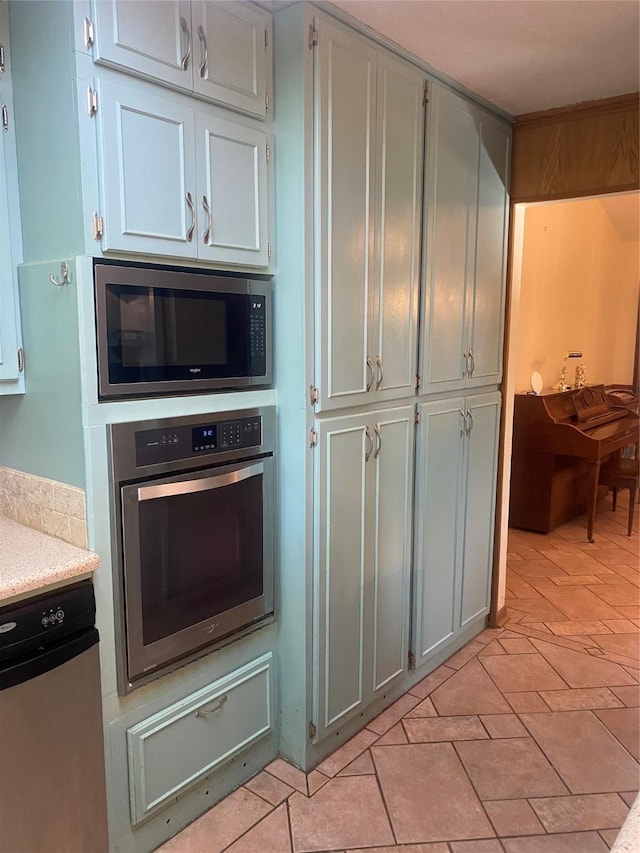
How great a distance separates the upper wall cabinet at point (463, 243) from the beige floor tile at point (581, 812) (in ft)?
4.93

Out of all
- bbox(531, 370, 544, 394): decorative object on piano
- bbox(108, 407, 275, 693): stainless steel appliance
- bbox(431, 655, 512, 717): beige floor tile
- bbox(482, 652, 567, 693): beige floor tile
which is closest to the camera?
bbox(108, 407, 275, 693): stainless steel appliance

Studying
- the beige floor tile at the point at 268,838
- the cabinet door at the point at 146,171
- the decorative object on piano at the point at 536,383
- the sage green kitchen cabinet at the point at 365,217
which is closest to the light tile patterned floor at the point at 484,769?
the beige floor tile at the point at 268,838

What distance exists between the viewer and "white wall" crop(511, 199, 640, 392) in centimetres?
509

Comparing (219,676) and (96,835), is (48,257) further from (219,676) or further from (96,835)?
(96,835)

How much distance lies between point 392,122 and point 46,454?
1.59 m

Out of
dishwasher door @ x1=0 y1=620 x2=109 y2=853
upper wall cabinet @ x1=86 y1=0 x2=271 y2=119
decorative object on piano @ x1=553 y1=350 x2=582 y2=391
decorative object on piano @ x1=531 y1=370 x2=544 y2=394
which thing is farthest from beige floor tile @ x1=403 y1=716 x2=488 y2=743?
decorative object on piano @ x1=553 y1=350 x2=582 y2=391

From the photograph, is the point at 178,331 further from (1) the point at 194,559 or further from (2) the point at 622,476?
(2) the point at 622,476

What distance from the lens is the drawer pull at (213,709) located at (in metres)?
1.97

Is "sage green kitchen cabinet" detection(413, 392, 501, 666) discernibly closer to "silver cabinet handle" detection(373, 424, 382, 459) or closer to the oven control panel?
"silver cabinet handle" detection(373, 424, 382, 459)

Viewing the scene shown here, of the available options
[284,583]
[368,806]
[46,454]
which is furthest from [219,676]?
[46,454]

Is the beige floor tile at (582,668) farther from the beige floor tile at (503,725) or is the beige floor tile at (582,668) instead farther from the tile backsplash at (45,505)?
the tile backsplash at (45,505)

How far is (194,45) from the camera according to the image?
1731 millimetres

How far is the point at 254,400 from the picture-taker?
2037 millimetres

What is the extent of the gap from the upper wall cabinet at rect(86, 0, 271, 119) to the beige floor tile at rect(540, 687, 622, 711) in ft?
8.16
